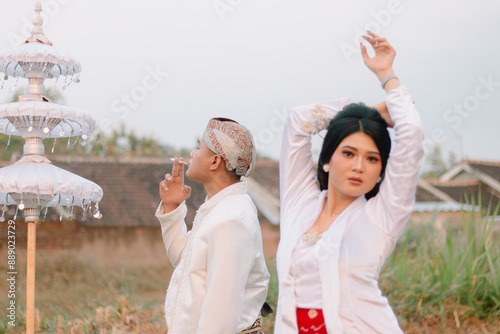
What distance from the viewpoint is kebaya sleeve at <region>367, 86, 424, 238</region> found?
2215 millimetres

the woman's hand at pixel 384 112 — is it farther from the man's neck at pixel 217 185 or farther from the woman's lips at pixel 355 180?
the man's neck at pixel 217 185

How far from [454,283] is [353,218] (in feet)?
13.2

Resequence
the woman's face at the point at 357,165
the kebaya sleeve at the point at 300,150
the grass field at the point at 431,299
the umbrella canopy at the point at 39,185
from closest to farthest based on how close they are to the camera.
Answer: the woman's face at the point at 357,165, the kebaya sleeve at the point at 300,150, the umbrella canopy at the point at 39,185, the grass field at the point at 431,299

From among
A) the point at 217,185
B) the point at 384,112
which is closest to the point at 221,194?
the point at 217,185

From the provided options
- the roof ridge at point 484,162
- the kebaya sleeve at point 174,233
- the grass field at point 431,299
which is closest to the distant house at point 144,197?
the roof ridge at point 484,162

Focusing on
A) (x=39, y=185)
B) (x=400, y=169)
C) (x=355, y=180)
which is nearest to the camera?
(x=400, y=169)

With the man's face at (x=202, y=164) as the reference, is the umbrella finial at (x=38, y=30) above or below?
above

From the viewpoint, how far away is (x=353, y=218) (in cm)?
235

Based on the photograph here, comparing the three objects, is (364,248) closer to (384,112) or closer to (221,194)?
(384,112)

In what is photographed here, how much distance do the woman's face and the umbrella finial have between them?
3045 millimetres

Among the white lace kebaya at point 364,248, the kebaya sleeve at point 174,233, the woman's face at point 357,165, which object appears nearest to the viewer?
the white lace kebaya at point 364,248

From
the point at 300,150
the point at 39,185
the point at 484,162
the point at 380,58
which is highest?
the point at 380,58

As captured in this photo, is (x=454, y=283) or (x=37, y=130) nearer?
(x=37, y=130)

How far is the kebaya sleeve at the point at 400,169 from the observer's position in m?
2.21
